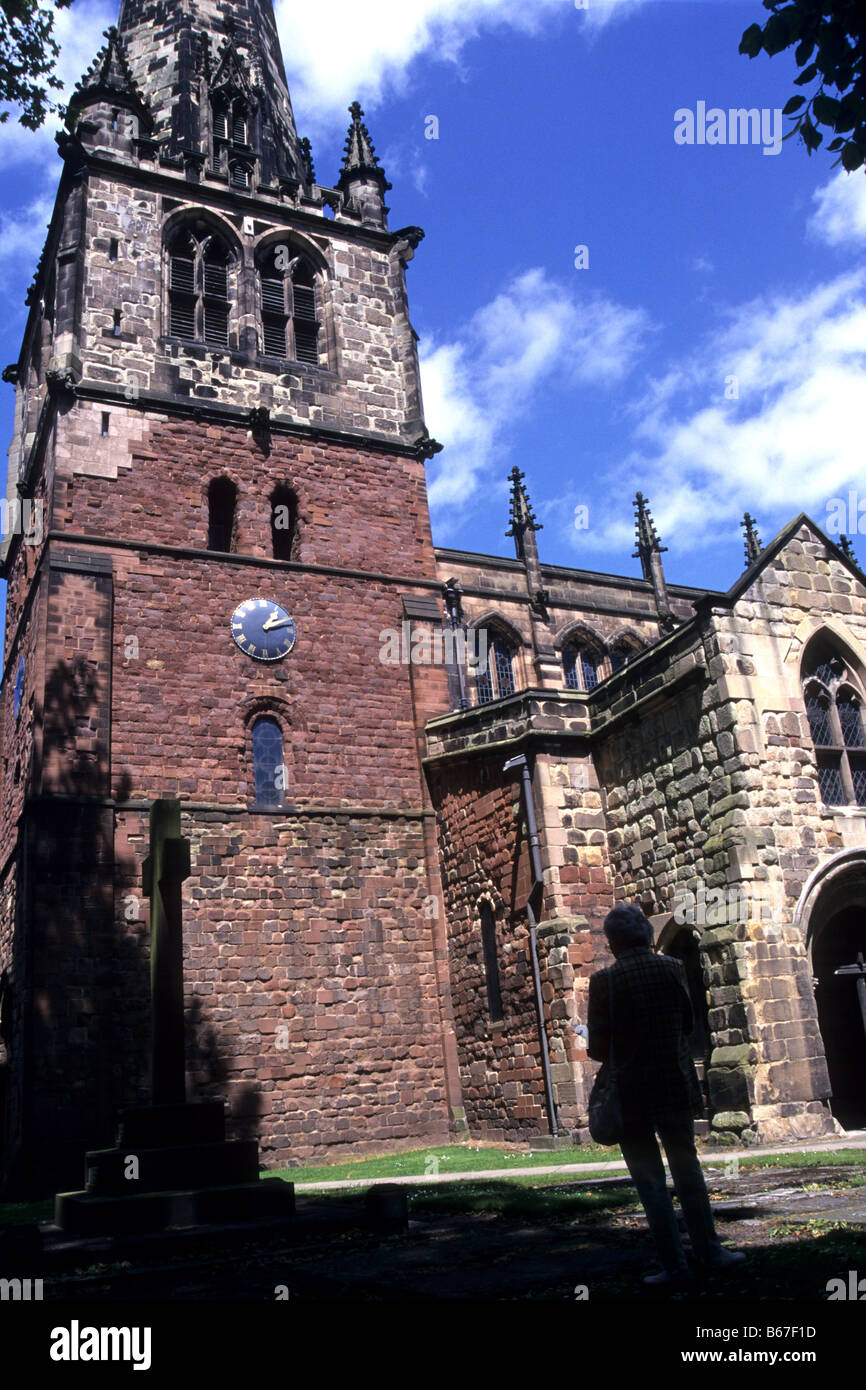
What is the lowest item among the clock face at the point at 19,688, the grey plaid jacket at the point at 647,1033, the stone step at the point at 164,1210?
the stone step at the point at 164,1210

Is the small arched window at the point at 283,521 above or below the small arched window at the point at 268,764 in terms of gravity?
above

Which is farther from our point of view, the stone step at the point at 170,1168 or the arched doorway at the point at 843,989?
the arched doorway at the point at 843,989

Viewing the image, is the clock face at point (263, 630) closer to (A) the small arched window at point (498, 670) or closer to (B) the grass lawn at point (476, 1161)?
(A) the small arched window at point (498, 670)

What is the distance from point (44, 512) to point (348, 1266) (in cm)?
1604

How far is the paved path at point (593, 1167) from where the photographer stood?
10.5m

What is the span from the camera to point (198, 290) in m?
21.7

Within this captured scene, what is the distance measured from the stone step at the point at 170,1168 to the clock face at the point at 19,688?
1285 cm

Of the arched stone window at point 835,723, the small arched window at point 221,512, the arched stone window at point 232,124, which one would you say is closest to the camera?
the arched stone window at point 835,723

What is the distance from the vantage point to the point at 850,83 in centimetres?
622

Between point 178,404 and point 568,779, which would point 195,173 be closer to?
point 178,404

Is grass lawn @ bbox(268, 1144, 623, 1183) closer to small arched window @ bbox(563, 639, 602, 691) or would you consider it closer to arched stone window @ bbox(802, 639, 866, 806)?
arched stone window @ bbox(802, 639, 866, 806)

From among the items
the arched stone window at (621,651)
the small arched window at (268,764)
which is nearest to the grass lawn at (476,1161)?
the small arched window at (268,764)

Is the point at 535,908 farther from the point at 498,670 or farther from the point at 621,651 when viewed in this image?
the point at 621,651
